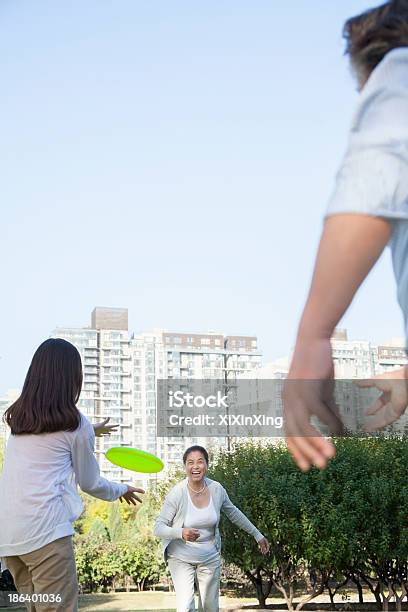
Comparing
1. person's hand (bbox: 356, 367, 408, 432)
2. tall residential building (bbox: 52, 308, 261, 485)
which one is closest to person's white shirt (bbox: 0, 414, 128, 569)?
person's hand (bbox: 356, 367, 408, 432)

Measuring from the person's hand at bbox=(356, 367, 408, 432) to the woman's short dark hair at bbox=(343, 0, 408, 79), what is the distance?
0.17 m

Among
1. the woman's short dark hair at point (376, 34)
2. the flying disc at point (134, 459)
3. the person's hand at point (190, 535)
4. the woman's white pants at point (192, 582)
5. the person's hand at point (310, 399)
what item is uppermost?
the flying disc at point (134, 459)

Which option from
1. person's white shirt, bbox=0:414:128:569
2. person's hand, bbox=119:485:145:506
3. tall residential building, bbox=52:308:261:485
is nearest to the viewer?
person's white shirt, bbox=0:414:128:569

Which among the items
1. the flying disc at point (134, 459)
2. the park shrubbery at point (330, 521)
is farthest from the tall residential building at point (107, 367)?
the flying disc at point (134, 459)

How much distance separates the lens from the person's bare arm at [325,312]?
399 mm

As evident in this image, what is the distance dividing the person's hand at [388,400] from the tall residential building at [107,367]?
116 ft

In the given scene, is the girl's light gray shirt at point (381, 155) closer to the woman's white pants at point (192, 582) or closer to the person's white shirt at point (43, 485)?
the person's white shirt at point (43, 485)

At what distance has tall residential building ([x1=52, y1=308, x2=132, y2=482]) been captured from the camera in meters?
36.5

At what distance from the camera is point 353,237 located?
40 centimetres

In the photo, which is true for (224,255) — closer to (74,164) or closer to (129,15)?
(74,164)

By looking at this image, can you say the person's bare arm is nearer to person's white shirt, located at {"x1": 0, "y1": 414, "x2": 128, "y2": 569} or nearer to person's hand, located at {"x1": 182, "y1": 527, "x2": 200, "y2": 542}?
person's white shirt, located at {"x1": 0, "y1": 414, "x2": 128, "y2": 569}

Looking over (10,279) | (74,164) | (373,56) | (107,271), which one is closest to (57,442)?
(373,56)

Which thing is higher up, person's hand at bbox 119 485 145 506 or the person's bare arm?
person's hand at bbox 119 485 145 506

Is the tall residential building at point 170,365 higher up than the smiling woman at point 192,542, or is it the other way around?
the tall residential building at point 170,365
